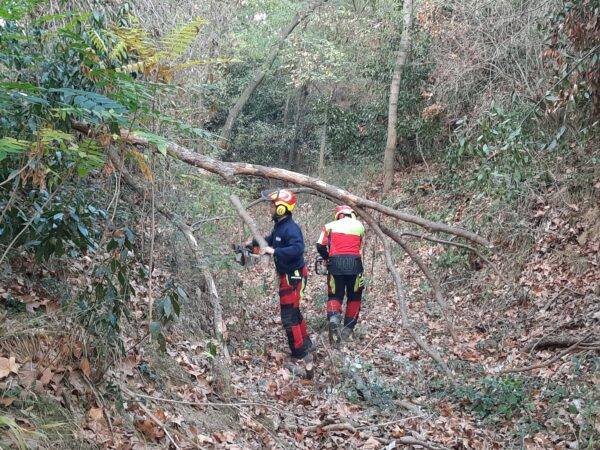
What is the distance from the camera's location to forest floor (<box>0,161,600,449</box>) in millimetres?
4332

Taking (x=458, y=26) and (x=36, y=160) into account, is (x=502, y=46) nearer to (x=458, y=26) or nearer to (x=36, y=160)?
(x=458, y=26)

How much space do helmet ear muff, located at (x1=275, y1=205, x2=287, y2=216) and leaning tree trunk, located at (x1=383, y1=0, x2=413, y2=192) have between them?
10371mm

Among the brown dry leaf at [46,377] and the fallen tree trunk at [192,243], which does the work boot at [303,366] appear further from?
the brown dry leaf at [46,377]

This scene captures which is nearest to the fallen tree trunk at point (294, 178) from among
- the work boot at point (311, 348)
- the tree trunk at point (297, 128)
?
the work boot at point (311, 348)

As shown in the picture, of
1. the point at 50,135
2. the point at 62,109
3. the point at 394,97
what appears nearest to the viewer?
the point at 62,109

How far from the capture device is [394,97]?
17453 mm

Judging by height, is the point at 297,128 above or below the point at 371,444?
above

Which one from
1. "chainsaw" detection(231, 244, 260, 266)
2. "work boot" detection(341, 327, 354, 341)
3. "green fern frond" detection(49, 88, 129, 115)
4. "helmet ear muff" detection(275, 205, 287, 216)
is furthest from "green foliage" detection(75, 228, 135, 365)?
"work boot" detection(341, 327, 354, 341)

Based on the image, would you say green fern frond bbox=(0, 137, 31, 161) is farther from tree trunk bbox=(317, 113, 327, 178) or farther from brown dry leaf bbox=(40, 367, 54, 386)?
tree trunk bbox=(317, 113, 327, 178)

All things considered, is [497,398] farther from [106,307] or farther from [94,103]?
[94,103]

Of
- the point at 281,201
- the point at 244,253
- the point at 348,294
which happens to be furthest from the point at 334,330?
the point at 281,201

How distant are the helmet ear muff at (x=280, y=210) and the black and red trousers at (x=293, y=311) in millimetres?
769

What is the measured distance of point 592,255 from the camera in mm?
9258

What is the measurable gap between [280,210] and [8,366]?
172 inches
